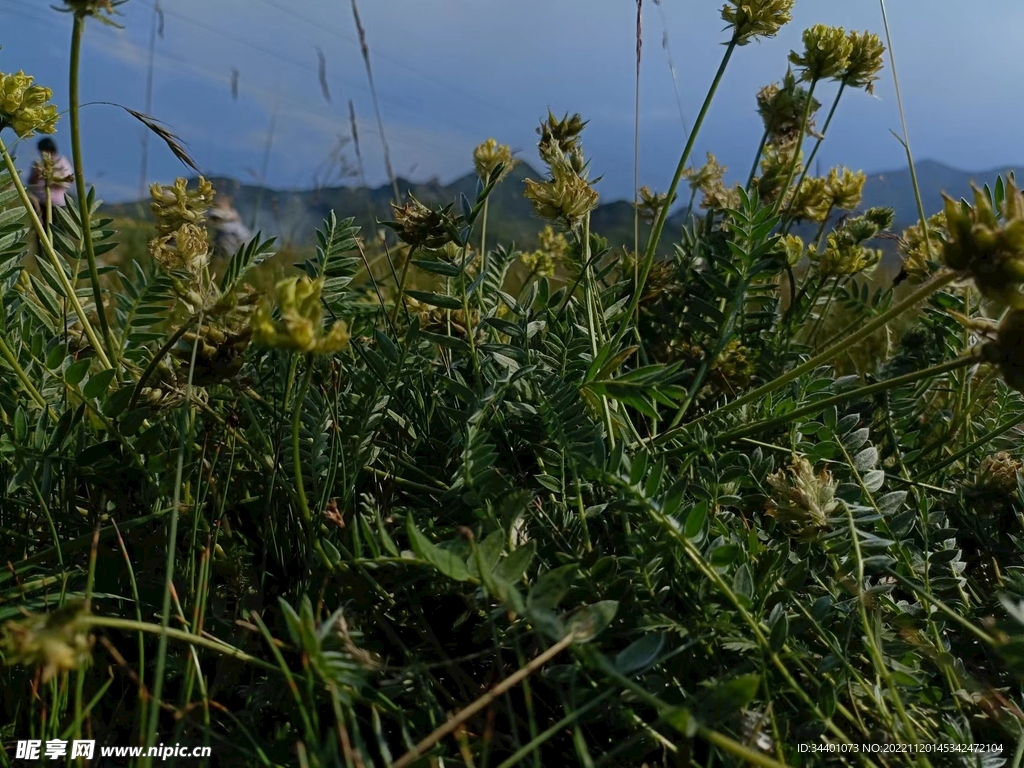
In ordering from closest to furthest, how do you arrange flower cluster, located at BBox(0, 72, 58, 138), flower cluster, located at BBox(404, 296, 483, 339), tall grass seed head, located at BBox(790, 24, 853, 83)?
flower cluster, located at BBox(0, 72, 58, 138) → flower cluster, located at BBox(404, 296, 483, 339) → tall grass seed head, located at BBox(790, 24, 853, 83)

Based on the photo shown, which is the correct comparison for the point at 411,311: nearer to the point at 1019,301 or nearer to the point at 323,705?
the point at 323,705

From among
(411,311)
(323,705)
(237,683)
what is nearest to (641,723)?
(323,705)

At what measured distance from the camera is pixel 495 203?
2480 millimetres

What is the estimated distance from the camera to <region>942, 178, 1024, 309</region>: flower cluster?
708 millimetres

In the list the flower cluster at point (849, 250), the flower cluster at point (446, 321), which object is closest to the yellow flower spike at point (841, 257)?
the flower cluster at point (849, 250)

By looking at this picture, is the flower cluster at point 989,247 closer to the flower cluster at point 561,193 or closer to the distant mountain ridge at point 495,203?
the distant mountain ridge at point 495,203

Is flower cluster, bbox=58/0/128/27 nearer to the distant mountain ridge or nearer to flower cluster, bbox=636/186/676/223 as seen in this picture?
the distant mountain ridge

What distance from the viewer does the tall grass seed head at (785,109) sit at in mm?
1709

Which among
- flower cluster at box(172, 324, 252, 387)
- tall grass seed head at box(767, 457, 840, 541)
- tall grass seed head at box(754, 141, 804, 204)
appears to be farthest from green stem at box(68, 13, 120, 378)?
tall grass seed head at box(754, 141, 804, 204)

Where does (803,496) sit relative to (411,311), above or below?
below

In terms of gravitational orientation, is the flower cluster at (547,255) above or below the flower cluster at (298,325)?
above

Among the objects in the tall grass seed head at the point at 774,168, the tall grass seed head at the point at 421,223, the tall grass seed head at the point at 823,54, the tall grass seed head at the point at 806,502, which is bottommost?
the tall grass seed head at the point at 806,502

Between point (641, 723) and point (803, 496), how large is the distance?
13.8 inches

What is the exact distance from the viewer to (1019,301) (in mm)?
739
